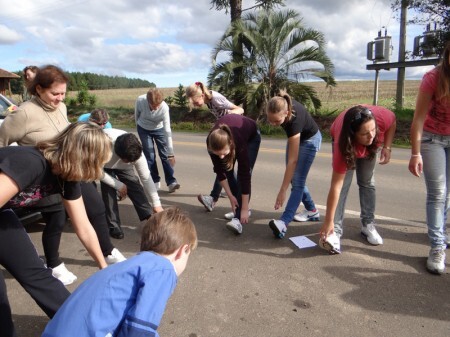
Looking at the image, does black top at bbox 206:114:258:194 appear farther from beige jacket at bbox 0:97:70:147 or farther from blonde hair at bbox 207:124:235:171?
beige jacket at bbox 0:97:70:147

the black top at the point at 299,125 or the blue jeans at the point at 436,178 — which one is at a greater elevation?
the black top at the point at 299,125

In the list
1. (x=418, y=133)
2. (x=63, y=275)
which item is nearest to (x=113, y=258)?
(x=63, y=275)

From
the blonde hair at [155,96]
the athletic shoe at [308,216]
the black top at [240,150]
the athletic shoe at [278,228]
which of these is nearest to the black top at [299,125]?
the black top at [240,150]

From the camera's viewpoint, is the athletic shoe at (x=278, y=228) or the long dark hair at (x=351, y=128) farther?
the athletic shoe at (x=278, y=228)

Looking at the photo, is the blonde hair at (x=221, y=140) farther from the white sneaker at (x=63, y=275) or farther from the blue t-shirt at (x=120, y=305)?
the blue t-shirt at (x=120, y=305)

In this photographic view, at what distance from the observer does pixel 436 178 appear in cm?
308

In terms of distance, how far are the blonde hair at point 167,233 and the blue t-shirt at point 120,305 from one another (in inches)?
5.1

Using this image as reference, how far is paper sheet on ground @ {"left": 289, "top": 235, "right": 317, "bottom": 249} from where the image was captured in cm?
367

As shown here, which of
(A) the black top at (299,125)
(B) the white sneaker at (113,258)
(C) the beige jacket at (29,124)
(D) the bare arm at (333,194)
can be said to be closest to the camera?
(C) the beige jacket at (29,124)

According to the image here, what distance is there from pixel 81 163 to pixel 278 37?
42.5ft

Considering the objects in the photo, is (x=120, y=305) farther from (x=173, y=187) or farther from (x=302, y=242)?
(x=173, y=187)

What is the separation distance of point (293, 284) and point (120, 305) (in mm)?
1879

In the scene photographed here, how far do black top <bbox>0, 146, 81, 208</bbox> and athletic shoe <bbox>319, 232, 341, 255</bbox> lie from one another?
223 cm

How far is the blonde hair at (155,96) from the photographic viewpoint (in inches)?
204
